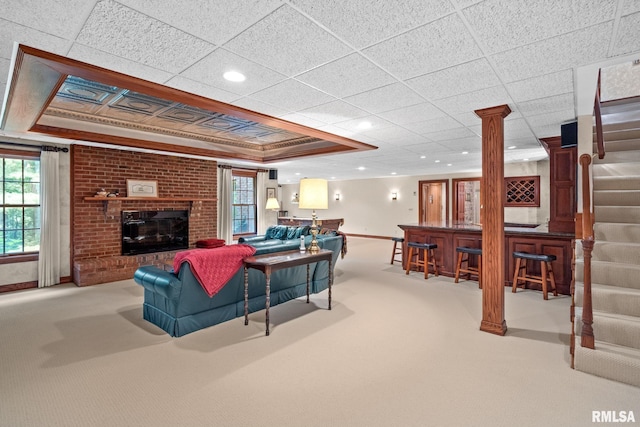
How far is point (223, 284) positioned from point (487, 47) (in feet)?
9.86

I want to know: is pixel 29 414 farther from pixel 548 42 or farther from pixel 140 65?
pixel 548 42

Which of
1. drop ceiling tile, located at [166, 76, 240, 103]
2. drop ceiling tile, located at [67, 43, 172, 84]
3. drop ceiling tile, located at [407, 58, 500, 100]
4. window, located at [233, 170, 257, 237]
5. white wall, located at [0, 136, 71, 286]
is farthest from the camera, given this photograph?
window, located at [233, 170, 257, 237]

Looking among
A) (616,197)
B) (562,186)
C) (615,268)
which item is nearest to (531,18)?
(615,268)

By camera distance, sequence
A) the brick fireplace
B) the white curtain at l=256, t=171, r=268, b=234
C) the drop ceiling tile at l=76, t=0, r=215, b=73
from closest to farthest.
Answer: the drop ceiling tile at l=76, t=0, r=215, b=73 < the brick fireplace < the white curtain at l=256, t=171, r=268, b=234

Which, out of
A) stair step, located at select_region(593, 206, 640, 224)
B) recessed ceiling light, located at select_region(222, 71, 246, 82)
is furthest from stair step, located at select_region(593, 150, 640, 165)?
recessed ceiling light, located at select_region(222, 71, 246, 82)

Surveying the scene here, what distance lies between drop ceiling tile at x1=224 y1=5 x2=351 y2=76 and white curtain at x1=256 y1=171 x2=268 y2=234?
6.10m

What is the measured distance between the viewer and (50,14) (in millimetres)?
A: 1651

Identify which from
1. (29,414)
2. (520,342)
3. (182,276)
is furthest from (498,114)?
(29,414)

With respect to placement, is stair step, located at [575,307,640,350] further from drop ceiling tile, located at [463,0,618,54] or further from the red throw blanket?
the red throw blanket

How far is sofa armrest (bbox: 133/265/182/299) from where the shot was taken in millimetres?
2965

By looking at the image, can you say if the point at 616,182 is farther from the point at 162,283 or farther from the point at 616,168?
the point at 162,283

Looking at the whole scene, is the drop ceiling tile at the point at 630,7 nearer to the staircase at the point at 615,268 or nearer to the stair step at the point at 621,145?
the staircase at the point at 615,268

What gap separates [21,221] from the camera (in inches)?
194

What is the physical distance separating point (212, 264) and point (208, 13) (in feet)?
7.24
